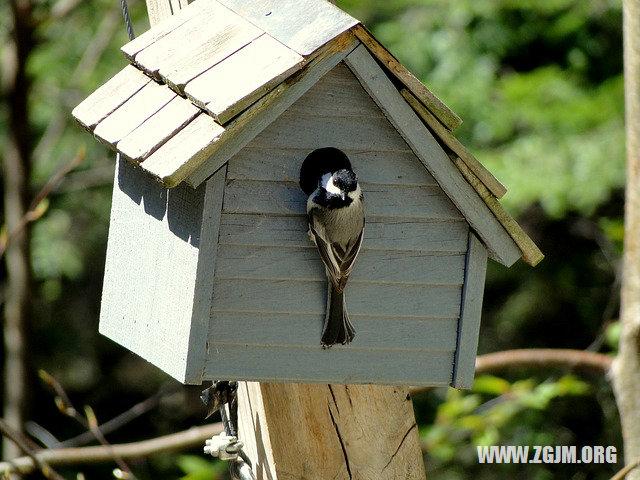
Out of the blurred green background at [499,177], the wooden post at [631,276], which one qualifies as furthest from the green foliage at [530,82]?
the wooden post at [631,276]

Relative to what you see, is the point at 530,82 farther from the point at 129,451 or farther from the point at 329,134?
the point at 329,134

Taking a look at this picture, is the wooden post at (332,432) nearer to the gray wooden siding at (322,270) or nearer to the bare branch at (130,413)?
the gray wooden siding at (322,270)

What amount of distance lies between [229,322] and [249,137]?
1.29ft

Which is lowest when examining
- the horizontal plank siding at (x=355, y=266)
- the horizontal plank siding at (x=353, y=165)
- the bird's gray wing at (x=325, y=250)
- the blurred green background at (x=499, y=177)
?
the blurred green background at (x=499, y=177)

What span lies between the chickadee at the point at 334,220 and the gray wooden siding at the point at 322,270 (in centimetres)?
3

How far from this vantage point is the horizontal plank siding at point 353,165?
1.90m

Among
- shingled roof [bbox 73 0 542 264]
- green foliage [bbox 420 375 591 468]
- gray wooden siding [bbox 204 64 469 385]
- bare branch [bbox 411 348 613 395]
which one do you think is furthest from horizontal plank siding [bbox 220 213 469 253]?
green foliage [bbox 420 375 591 468]

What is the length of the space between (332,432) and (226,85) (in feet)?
2.73

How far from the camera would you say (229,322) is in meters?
1.95

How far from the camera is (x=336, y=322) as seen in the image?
1.99 metres

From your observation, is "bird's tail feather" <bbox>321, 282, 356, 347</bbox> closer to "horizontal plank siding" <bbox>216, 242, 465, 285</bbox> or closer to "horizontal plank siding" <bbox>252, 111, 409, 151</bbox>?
"horizontal plank siding" <bbox>216, 242, 465, 285</bbox>

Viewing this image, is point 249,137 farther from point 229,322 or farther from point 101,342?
point 101,342

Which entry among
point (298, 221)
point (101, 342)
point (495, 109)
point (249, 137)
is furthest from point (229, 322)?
point (101, 342)

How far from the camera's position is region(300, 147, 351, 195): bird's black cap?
1.95 metres
